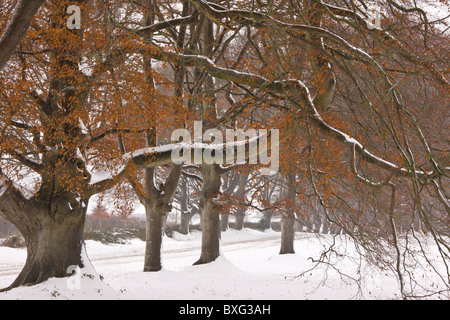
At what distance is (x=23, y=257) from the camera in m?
15.9

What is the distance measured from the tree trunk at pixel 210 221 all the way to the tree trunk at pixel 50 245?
4822 millimetres

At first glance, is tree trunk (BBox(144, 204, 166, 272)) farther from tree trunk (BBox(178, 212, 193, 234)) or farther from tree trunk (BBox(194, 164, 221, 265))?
tree trunk (BBox(178, 212, 193, 234))

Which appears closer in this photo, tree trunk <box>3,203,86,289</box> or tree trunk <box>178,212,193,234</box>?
tree trunk <box>3,203,86,289</box>

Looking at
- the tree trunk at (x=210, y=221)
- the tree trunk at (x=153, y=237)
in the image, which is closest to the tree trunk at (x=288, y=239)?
the tree trunk at (x=210, y=221)

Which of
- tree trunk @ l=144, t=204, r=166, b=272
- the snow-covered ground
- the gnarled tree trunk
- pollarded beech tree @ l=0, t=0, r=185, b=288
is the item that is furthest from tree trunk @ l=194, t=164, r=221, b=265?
the gnarled tree trunk

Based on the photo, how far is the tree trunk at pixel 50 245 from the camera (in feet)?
26.1

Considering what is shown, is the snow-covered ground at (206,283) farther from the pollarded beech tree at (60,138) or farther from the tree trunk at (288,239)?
the tree trunk at (288,239)

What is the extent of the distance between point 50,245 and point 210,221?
5505 mm

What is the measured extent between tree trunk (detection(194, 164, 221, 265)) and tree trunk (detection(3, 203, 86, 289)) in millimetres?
4822

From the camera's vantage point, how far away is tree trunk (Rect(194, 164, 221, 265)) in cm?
1229

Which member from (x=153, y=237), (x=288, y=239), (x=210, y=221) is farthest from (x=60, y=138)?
(x=288, y=239)
